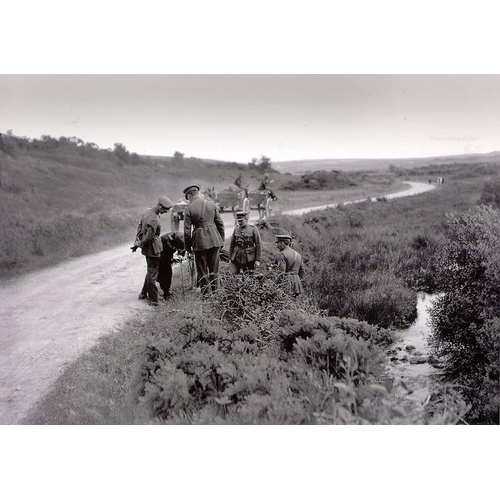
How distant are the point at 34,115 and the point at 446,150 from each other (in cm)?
508

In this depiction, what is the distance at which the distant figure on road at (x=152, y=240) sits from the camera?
7238mm

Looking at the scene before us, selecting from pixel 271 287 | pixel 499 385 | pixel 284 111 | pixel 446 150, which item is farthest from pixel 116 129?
pixel 499 385

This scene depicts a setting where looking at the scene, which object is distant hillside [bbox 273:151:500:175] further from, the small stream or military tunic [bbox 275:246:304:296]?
the small stream

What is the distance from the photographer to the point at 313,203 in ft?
33.2

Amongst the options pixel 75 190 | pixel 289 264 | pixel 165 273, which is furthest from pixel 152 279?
pixel 75 190

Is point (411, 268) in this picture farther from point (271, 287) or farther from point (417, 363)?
point (271, 287)

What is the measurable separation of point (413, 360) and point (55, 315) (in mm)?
4802

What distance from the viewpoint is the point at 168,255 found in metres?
7.82

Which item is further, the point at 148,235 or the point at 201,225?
the point at 148,235

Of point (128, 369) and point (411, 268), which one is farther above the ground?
point (411, 268)

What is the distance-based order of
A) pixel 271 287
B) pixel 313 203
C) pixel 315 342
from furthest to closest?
pixel 313 203
pixel 271 287
pixel 315 342

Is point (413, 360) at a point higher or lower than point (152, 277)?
lower

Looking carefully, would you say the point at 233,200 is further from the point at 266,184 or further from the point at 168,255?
the point at 168,255

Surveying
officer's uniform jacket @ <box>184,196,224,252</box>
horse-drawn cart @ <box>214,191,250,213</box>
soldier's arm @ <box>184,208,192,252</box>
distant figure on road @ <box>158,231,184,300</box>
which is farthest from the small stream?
horse-drawn cart @ <box>214,191,250,213</box>
